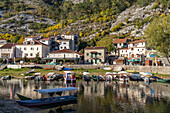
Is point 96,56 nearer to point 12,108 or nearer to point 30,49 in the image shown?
point 30,49

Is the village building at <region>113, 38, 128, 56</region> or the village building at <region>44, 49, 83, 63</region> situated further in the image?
the village building at <region>113, 38, 128, 56</region>

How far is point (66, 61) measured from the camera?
284 feet

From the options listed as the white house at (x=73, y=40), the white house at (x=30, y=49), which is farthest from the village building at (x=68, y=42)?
the white house at (x=30, y=49)

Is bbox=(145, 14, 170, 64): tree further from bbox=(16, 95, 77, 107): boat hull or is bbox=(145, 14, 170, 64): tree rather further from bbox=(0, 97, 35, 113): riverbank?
bbox=(0, 97, 35, 113): riverbank

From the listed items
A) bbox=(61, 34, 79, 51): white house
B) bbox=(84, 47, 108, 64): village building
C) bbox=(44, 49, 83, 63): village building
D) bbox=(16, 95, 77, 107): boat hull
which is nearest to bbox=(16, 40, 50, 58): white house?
bbox=(44, 49, 83, 63): village building

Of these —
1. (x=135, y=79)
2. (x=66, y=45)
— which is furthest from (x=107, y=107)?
(x=66, y=45)

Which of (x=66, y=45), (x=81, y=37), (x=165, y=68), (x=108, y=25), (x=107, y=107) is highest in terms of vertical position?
(x=108, y=25)

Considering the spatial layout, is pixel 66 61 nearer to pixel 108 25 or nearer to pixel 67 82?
pixel 67 82

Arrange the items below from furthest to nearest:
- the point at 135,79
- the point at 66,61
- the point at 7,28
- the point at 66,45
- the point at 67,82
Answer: the point at 7,28, the point at 66,45, the point at 66,61, the point at 135,79, the point at 67,82

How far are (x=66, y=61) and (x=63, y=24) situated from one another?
10506cm

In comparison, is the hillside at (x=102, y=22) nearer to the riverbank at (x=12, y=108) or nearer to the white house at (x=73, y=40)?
the white house at (x=73, y=40)

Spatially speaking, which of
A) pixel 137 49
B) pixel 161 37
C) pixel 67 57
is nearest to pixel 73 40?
pixel 67 57

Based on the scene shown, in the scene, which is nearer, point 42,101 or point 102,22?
point 42,101

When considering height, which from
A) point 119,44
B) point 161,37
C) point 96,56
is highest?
point 119,44
